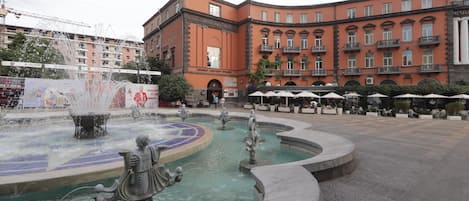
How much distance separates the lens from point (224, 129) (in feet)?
Result: 43.9

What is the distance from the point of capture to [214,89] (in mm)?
32969

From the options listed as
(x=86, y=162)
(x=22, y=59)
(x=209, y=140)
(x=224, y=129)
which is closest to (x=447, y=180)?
(x=209, y=140)

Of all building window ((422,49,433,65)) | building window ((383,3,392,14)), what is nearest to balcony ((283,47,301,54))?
building window ((383,3,392,14))

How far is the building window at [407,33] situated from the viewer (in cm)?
3159

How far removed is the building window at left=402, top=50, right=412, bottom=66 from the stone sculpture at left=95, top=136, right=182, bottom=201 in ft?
124

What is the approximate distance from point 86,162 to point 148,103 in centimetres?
2313

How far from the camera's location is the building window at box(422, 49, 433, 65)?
30.6 metres

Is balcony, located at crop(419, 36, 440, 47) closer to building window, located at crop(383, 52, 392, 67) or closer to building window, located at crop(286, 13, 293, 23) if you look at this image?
building window, located at crop(383, 52, 392, 67)

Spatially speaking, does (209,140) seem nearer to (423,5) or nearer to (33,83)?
(33,83)

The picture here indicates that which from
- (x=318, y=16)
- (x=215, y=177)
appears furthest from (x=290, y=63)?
(x=215, y=177)

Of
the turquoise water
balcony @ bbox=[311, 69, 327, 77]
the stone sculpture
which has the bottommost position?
the turquoise water

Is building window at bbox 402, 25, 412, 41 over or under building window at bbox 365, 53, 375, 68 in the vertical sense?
over

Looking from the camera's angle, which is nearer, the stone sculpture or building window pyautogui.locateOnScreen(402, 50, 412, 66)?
the stone sculpture

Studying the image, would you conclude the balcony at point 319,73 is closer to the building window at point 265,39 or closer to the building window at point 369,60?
the building window at point 369,60
